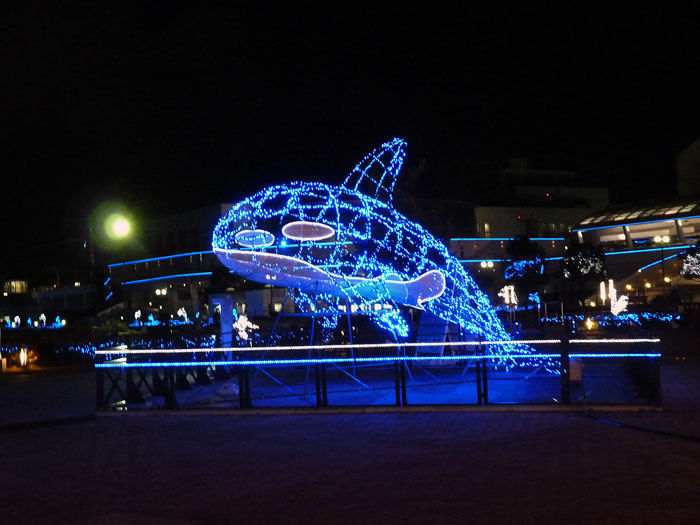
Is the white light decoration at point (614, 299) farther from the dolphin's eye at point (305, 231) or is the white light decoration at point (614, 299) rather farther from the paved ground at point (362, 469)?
the paved ground at point (362, 469)

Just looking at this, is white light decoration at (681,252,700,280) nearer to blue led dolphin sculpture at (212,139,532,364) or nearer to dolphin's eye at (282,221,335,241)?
blue led dolphin sculpture at (212,139,532,364)

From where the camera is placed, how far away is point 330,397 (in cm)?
1666

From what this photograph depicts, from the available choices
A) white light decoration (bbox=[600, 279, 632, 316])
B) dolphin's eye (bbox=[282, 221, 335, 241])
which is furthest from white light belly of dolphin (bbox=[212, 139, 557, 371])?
white light decoration (bbox=[600, 279, 632, 316])

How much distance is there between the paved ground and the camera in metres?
7.64

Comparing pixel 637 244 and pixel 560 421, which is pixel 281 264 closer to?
pixel 560 421

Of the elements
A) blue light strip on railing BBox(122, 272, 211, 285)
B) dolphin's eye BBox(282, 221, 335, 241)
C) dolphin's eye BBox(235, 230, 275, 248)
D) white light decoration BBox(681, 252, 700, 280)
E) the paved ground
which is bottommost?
the paved ground

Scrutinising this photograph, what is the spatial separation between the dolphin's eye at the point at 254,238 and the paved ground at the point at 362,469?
5346 mm

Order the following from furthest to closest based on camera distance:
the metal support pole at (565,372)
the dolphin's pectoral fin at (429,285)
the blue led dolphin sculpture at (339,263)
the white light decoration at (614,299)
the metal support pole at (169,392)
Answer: the white light decoration at (614,299)
the dolphin's pectoral fin at (429,285)
the blue led dolphin sculpture at (339,263)
the metal support pole at (169,392)
the metal support pole at (565,372)

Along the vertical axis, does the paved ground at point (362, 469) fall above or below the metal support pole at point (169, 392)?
below

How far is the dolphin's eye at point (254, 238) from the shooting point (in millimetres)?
18266

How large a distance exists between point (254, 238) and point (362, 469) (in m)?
10.1

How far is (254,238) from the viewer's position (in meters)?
18.9

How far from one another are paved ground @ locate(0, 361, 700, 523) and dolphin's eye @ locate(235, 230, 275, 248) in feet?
17.5

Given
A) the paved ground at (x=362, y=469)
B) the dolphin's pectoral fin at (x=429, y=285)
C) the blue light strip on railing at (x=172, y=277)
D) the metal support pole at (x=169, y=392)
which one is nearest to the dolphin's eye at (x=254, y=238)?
the dolphin's pectoral fin at (x=429, y=285)
